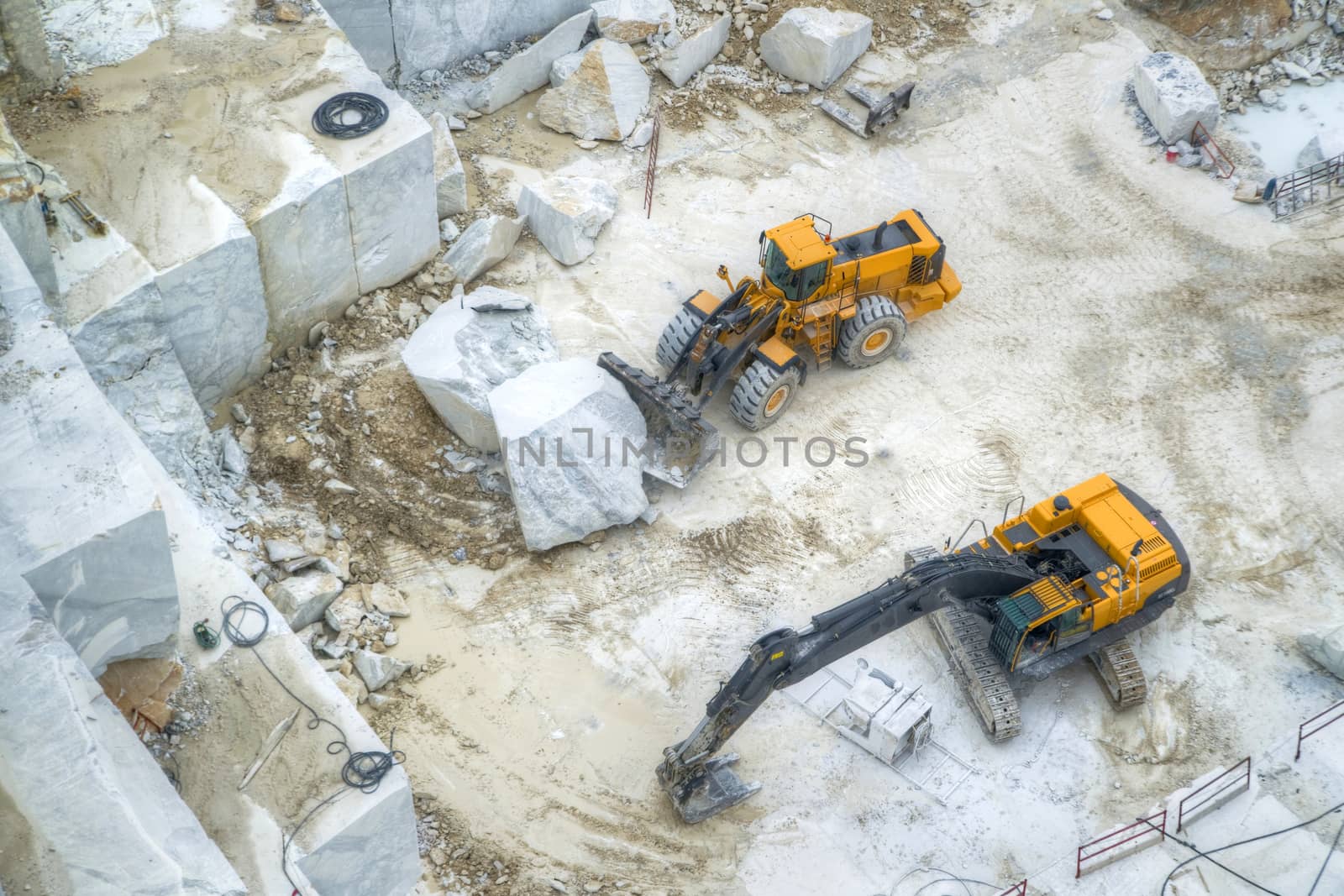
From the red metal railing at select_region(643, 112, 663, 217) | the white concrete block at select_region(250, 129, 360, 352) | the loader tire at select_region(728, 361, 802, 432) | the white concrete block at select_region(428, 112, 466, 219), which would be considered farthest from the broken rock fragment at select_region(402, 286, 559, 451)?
A: the red metal railing at select_region(643, 112, 663, 217)

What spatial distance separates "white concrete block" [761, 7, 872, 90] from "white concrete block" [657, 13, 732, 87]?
25.3 inches

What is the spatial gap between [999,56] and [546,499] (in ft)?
35.5

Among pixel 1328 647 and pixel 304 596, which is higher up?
pixel 1328 647

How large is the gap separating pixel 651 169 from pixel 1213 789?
10239 millimetres

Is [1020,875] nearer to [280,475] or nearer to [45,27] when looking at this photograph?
[280,475]

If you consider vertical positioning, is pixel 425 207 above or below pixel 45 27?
below

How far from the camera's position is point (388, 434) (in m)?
14.2

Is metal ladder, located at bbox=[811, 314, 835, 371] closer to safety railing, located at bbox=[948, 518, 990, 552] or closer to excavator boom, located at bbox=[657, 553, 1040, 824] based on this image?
safety railing, located at bbox=[948, 518, 990, 552]

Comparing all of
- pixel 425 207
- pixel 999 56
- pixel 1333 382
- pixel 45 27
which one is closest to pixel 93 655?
pixel 425 207

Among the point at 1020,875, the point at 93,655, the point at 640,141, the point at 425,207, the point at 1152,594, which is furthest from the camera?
the point at 640,141

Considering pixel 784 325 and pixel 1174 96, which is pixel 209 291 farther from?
pixel 1174 96

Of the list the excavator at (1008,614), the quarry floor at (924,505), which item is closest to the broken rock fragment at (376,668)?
the quarry floor at (924,505)

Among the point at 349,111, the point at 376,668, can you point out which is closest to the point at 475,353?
the point at 349,111

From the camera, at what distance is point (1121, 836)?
11508 millimetres
